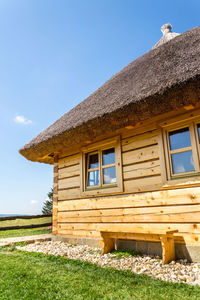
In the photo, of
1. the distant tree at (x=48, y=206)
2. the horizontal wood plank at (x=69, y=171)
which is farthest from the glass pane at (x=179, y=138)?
the distant tree at (x=48, y=206)

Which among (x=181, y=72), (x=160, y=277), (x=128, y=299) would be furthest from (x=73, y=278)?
(x=181, y=72)

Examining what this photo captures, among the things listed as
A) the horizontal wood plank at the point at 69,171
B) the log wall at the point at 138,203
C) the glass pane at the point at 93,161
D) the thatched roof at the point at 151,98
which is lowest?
the log wall at the point at 138,203

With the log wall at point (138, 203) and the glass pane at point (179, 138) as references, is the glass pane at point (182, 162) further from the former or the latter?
the log wall at point (138, 203)

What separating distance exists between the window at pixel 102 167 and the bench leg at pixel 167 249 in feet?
5.27

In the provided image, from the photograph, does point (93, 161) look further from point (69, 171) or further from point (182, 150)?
point (182, 150)

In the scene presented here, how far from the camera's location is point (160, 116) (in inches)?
182

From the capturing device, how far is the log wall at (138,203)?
3986mm

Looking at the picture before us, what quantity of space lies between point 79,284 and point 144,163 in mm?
2682

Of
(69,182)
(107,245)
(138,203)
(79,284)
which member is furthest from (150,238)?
(69,182)

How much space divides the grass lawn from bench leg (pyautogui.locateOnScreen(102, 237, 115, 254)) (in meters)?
0.81

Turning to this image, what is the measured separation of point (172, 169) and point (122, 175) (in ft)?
3.89

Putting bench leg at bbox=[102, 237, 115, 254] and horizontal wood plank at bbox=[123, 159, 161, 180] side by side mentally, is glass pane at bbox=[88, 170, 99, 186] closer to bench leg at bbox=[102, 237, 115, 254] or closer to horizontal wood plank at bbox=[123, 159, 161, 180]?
horizontal wood plank at bbox=[123, 159, 161, 180]

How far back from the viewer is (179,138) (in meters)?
4.41

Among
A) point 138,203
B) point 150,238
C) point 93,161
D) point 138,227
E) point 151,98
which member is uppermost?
point 151,98
